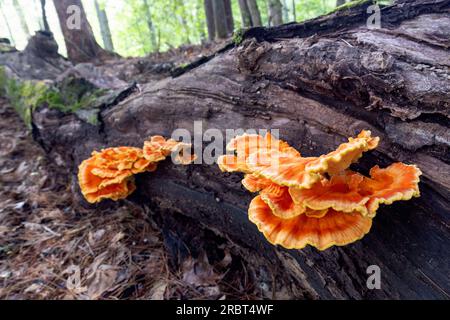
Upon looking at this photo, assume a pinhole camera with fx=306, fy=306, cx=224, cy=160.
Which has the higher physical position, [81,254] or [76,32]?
[76,32]

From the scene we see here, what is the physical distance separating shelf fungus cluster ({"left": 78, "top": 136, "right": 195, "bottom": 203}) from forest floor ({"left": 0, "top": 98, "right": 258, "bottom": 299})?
2.72 feet

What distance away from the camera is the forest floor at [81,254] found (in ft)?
10.9

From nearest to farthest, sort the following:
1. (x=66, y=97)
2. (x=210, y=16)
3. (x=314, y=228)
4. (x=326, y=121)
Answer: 1. (x=314, y=228)
2. (x=326, y=121)
3. (x=66, y=97)
4. (x=210, y=16)

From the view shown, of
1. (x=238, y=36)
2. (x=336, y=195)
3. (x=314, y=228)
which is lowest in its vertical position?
(x=314, y=228)

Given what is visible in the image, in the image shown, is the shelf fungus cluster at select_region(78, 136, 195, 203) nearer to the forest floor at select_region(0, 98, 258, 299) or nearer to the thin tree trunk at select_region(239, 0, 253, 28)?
the forest floor at select_region(0, 98, 258, 299)

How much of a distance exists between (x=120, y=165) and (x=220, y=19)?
7.13 metres

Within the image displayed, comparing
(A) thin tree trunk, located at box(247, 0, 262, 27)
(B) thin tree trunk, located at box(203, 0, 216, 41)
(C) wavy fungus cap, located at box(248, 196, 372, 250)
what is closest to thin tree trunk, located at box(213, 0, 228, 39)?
(B) thin tree trunk, located at box(203, 0, 216, 41)

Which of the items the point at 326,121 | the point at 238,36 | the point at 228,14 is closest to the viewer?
the point at 326,121

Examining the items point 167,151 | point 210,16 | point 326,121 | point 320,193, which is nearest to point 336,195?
point 320,193

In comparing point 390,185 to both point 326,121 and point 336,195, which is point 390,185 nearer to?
point 336,195

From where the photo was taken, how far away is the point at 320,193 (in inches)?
71.2

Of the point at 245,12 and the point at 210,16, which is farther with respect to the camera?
the point at 210,16

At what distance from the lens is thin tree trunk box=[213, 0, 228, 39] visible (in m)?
8.63

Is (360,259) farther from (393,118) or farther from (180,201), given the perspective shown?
(180,201)
